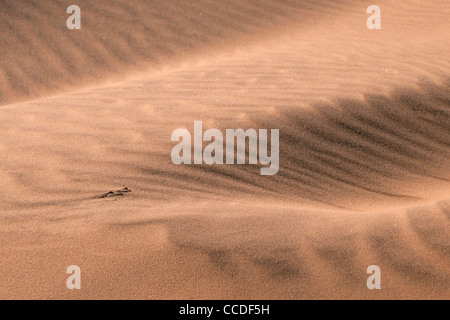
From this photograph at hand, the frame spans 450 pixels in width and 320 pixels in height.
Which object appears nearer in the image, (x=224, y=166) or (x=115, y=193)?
(x=115, y=193)

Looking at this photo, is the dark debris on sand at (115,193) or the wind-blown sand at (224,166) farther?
the dark debris on sand at (115,193)

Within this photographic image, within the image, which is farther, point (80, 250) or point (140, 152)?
point (140, 152)

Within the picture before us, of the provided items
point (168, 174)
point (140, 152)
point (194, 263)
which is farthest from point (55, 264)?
point (140, 152)

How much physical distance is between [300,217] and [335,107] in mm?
1995

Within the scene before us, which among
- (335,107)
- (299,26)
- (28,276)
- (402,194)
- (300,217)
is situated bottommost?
(28,276)

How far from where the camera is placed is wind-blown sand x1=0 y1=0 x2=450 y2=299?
2184 mm

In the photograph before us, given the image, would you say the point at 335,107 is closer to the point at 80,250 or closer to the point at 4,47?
the point at 80,250

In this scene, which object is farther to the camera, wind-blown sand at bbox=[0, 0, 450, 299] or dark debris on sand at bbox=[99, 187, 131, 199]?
dark debris on sand at bbox=[99, 187, 131, 199]

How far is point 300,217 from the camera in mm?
2553

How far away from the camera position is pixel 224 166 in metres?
3.37

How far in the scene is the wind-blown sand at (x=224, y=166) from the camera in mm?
2184

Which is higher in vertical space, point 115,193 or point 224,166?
point 224,166
